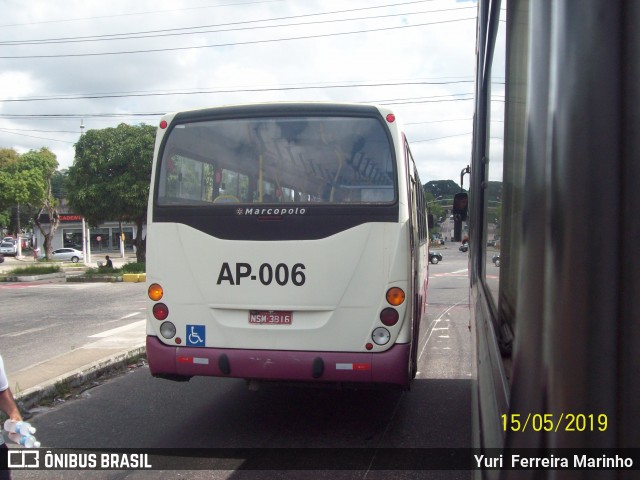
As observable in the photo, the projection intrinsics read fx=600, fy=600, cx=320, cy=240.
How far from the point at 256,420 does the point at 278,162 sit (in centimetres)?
250

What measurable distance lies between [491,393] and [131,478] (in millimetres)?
3405

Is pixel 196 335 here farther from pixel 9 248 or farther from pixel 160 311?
pixel 9 248

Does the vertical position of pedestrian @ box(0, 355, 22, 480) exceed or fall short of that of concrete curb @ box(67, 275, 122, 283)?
it exceeds it

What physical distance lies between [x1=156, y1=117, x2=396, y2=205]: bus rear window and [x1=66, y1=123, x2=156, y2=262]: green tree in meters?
21.4

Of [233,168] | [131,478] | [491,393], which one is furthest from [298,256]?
[491,393]

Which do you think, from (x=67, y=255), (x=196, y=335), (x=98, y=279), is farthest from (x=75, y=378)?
(x=67, y=255)

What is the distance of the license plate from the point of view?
4.92 metres

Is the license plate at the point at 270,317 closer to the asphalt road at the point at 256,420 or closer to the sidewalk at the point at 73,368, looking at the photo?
the asphalt road at the point at 256,420

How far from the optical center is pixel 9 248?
62.9m

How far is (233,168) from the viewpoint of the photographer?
5.39 metres

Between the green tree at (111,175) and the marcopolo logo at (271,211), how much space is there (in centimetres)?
2197

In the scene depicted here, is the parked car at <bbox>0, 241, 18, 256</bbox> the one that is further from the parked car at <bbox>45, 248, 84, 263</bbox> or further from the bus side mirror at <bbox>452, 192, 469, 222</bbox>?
the bus side mirror at <bbox>452, 192, 469, 222</bbox>

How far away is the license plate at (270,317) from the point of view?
194 inches

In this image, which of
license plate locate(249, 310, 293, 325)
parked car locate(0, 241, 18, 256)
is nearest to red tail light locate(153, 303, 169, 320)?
license plate locate(249, 310, 293, 325)
